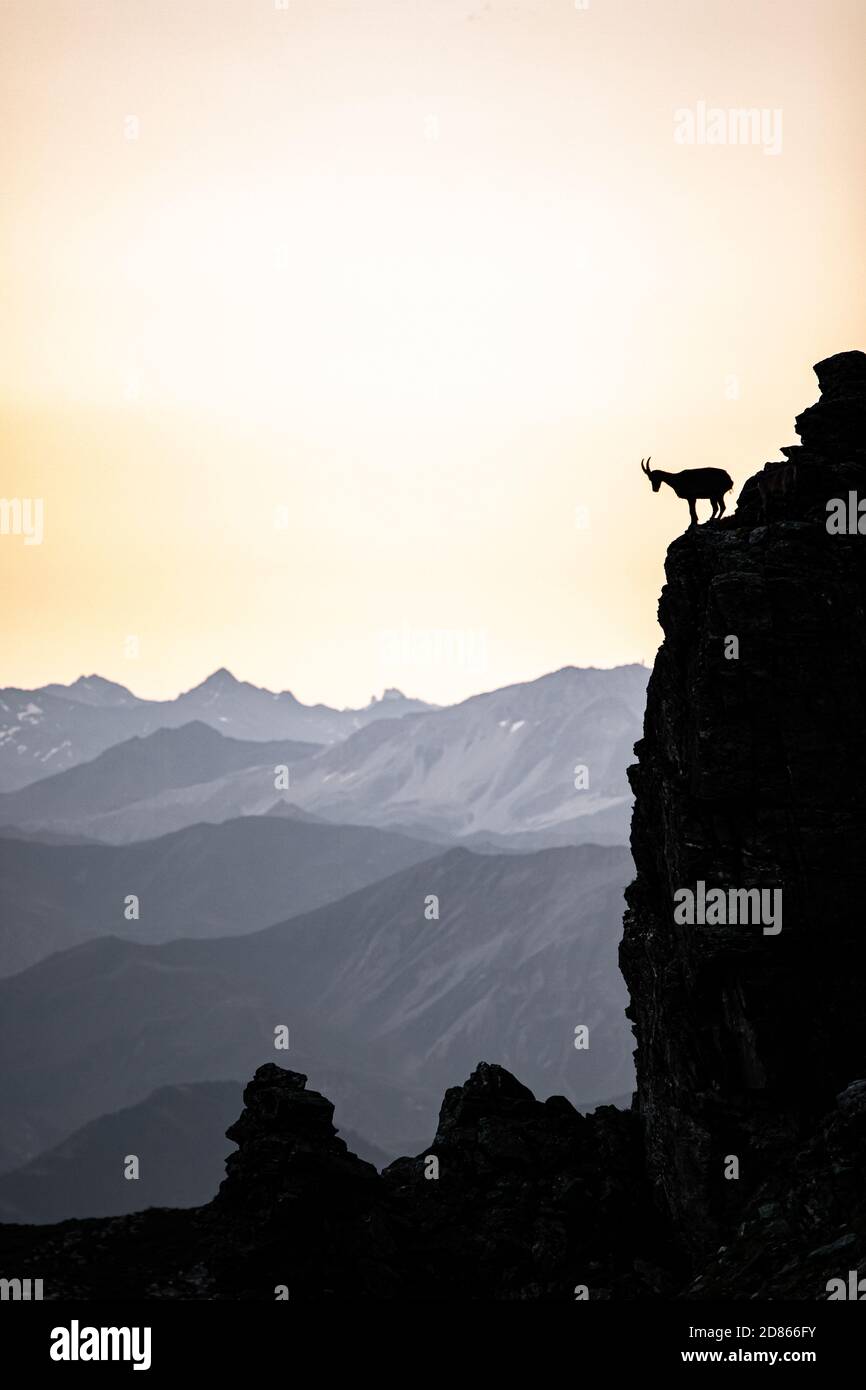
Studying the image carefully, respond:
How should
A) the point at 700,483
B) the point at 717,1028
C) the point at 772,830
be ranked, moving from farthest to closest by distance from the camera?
the point at 700,483, the point at 717,1028, the point at 772,830

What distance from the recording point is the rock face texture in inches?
1622

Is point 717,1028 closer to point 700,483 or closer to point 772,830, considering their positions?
point 772,830

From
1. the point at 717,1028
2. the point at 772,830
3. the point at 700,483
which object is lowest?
the point at 717,1028

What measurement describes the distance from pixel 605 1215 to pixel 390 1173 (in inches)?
411

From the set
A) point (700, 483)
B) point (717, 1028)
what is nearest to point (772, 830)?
point (717, 1028)

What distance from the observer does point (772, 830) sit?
41469 millimetres

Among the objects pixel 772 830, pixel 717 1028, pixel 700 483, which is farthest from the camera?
pixel 700 483

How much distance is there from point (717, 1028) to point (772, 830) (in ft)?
19.2

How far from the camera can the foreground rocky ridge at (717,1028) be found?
4103 centimetres

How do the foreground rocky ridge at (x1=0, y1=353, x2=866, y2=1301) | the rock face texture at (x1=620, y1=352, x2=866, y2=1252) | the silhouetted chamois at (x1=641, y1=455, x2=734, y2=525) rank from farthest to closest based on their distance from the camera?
the silhouetted chamois at (x1=641, y1=455, x2=734, y2=525)
the rock face texture at (x1=620, y1=352, x2=866, y2=1252)
the foreground rocky ridge at (x1=0, y1=353, x2=866, y2=1301)

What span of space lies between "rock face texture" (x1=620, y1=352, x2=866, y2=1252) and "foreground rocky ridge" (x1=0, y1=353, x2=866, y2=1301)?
0.20 ft
